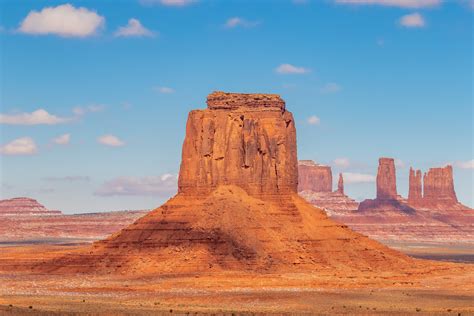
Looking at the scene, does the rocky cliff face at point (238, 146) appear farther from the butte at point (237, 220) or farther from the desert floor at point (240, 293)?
the desert floor at point (240, 293)

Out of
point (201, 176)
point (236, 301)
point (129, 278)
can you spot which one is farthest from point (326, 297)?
point (201, 176)

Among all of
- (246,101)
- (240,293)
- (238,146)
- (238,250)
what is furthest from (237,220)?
(240,293)

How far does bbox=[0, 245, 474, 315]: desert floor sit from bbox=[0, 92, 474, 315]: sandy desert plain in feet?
0.66

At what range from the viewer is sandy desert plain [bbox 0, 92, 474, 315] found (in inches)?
4306

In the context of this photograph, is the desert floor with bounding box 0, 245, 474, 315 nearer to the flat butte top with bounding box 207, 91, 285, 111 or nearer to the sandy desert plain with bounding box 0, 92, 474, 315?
the sandy desert plain with bounding box 0, 92, 474, 315

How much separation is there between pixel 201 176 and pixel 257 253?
13731mm

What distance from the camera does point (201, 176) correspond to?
440 feet

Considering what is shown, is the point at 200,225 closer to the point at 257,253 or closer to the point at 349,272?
the point at 257,253

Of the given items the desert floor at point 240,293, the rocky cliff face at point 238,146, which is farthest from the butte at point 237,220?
the desert floor at point 240,293

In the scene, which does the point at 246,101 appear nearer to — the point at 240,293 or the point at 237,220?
the point at 237,220

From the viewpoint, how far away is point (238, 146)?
439ft

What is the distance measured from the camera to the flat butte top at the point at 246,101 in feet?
442

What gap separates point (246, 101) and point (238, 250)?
19.3 meters

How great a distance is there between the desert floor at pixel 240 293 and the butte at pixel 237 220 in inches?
145
